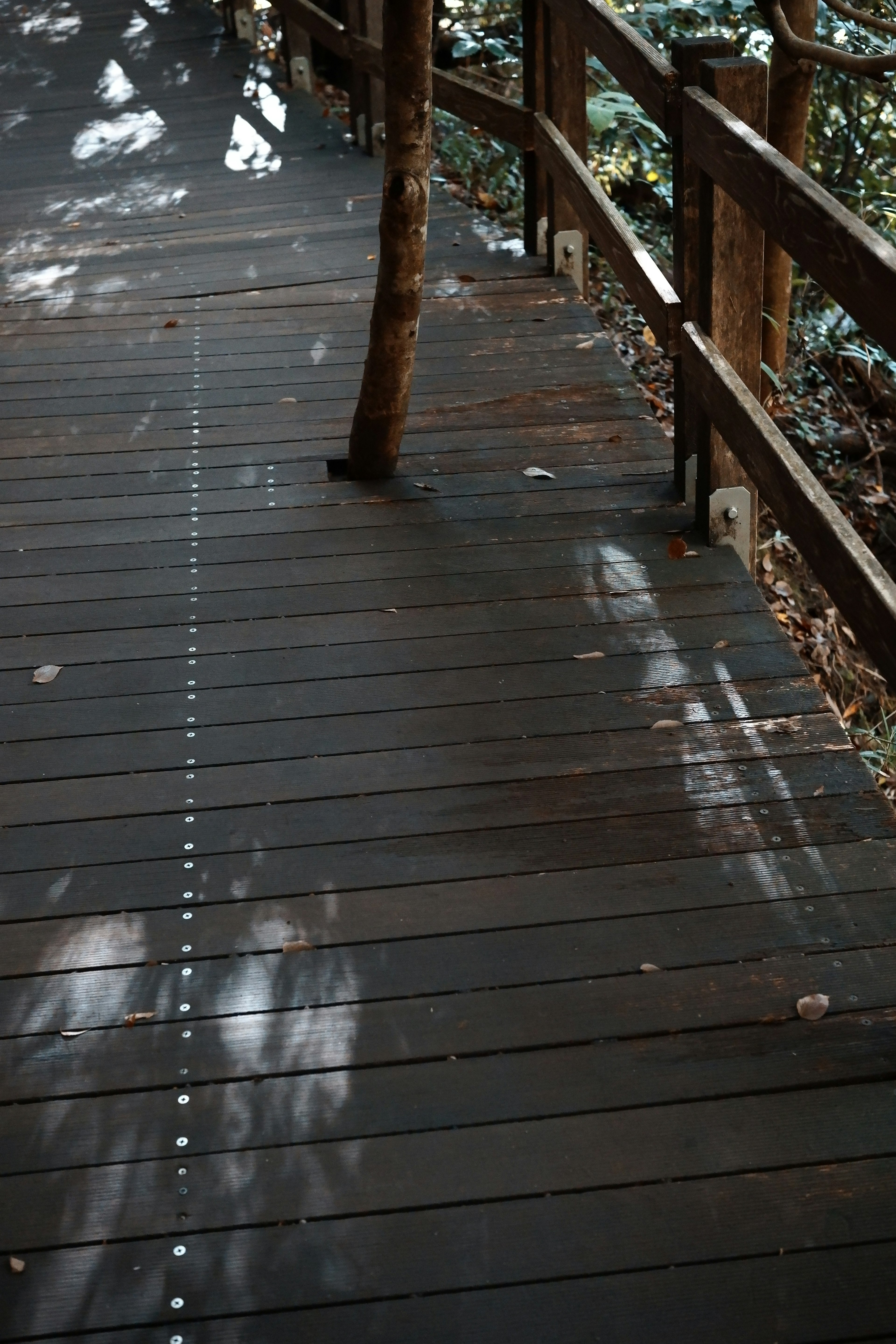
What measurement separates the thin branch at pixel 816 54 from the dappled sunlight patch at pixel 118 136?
4.36 metres

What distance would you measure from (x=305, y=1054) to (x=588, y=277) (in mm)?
5709

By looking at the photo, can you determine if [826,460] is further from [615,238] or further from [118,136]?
[118,136]

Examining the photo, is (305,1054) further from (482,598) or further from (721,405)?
(721,405)

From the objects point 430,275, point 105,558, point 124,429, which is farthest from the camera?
point 430,275

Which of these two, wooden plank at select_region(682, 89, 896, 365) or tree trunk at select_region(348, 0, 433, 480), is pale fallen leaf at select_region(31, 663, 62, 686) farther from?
wooden plank at select_region(682, 89, 896, 365)

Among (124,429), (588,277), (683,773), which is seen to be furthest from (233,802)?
(588,277)

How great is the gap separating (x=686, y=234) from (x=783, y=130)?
1793 mm

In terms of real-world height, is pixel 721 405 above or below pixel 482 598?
above

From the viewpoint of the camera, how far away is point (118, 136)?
8.11 meters

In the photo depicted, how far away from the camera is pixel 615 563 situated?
361cm

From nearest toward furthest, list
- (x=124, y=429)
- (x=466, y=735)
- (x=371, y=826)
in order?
(x=371, y=826) → (x=466, y=735) → (x=124, y=429)

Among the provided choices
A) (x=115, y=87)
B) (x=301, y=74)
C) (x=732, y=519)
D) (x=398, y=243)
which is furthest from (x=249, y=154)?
(x=732, y=519)

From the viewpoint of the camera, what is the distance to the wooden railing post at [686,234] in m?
3.49

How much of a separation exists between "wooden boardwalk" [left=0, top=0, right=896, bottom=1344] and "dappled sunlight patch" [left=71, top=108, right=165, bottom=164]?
12.0 ft
